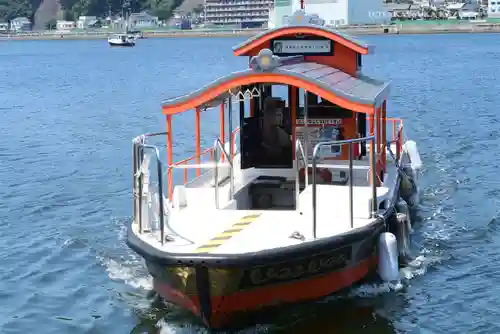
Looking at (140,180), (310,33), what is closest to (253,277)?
(140,180)

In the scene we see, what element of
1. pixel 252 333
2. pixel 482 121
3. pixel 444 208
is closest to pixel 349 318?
pixel 252 333

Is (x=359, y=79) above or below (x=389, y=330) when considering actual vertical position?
above

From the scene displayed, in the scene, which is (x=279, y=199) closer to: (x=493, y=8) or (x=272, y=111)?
(x=272, y=111)

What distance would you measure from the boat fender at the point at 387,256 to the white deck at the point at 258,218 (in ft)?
2.18

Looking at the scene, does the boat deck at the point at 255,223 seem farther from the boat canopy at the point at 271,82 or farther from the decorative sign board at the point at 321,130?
the decorative sign board at the point at 321,130

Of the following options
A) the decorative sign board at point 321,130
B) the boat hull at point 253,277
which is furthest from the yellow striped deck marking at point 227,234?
the decorative sign board at point 321,130

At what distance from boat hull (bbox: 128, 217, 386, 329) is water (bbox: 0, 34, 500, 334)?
496mm

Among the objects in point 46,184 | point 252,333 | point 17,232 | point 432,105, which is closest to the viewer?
point 252,333

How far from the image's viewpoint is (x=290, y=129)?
795 inches

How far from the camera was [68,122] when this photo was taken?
4506 centimetres

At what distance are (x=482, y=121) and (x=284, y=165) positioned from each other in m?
23.8

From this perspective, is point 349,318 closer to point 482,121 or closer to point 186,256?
point 186,256

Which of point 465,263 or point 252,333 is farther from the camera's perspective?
point 465,263

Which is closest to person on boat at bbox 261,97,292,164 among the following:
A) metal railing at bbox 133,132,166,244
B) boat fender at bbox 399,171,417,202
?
boat fender at bbox 399,171,417,202
